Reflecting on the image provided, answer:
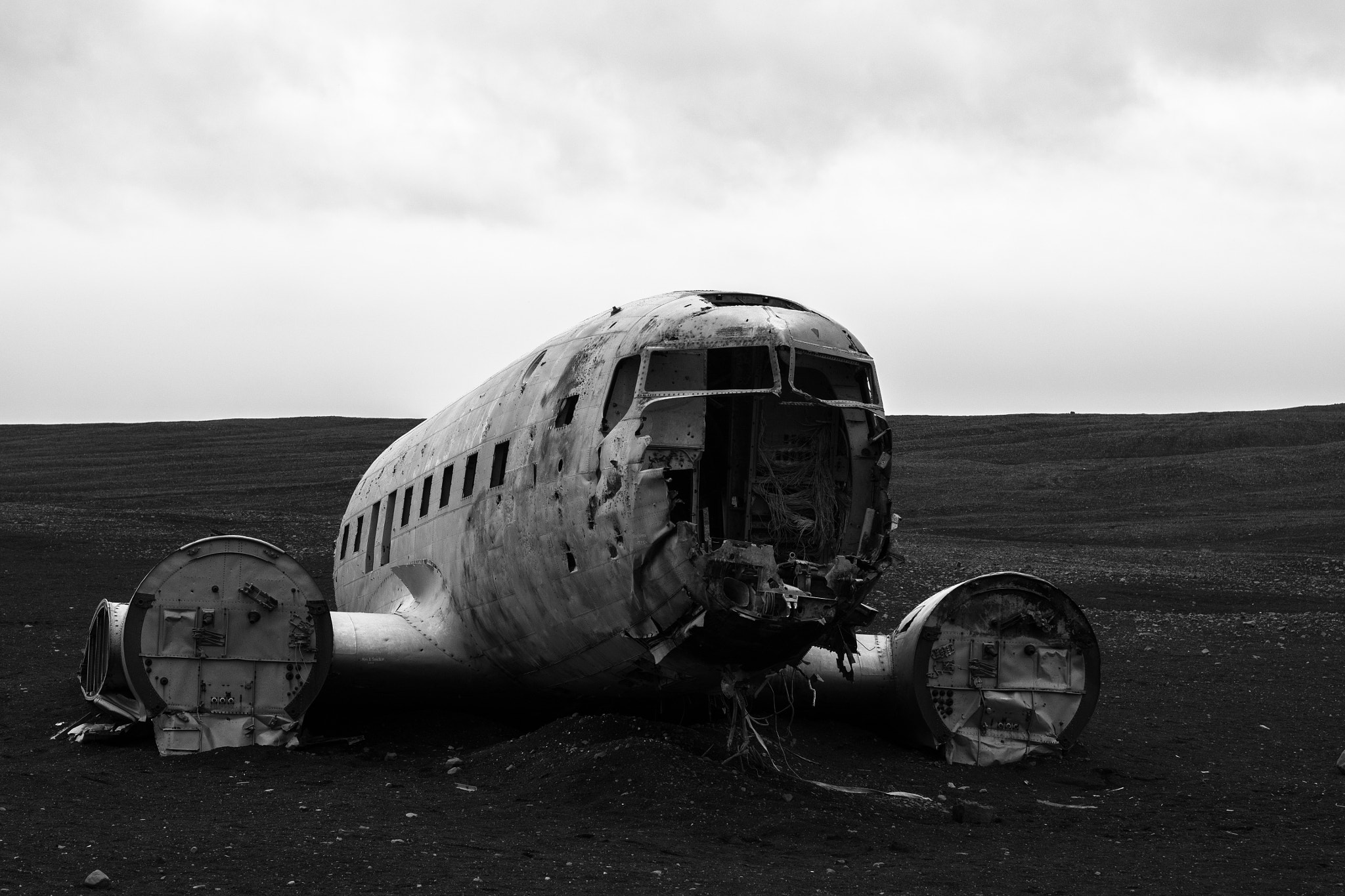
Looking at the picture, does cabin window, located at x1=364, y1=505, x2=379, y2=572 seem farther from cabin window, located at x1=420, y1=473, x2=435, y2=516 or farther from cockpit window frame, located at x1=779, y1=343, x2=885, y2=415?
cockpit window frame, located at x1=779, y1=343, x2=885, y2=415

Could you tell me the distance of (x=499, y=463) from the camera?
51.4 ft

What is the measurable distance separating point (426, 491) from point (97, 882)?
8960 mm

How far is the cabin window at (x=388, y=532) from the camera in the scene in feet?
64.8

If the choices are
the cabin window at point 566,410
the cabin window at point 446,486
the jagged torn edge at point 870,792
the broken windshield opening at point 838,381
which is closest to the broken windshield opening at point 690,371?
the broken windshield opening at point 838,381

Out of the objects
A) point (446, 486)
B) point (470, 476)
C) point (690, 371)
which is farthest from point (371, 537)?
point (690, 371)

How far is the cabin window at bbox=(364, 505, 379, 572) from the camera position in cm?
2072

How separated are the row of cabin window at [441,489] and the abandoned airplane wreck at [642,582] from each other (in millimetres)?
50

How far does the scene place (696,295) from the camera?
14000mm

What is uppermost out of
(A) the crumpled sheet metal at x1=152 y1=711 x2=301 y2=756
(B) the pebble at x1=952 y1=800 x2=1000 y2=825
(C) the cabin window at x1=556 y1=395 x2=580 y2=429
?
(C) the cabin window at x1=556 y1=395 x2=580 y2=429

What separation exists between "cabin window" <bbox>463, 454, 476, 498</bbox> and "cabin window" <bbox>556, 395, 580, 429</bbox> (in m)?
2.36

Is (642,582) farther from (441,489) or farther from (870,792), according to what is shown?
(441,489)

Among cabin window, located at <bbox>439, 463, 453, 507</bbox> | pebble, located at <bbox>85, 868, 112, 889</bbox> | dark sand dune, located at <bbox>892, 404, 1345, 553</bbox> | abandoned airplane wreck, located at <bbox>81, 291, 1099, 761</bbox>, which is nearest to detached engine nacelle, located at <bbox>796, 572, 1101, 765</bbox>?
abandoned airplane wreck, located at <bbox>81, 291, 1099, 761</bbox>

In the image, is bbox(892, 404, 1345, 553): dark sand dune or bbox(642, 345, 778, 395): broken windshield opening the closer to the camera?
bbox(642, 345, 778, 395): broken windshield opening

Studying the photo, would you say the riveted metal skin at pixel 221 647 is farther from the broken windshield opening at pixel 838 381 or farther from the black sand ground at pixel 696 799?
the broken windshield opening at pixel 838 381
